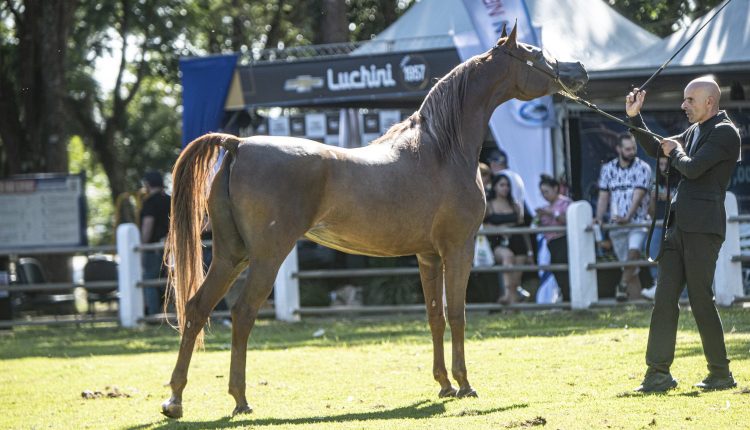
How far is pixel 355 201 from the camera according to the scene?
7730 millimetres

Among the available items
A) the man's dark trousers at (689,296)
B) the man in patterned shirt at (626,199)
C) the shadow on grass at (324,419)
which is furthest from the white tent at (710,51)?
the shadow on grass at (324,419)

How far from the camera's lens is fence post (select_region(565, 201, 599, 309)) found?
1386cm

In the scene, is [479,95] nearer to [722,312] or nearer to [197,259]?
[197,259]

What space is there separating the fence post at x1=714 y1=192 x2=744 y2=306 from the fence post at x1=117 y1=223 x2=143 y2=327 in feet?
25.2

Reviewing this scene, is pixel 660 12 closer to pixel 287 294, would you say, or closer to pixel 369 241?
pixel 287 294

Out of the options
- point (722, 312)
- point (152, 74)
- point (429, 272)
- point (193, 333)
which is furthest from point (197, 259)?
point (152, 74)

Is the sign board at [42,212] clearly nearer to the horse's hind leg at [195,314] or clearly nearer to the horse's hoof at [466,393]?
the horse's hind leg at [195,314]

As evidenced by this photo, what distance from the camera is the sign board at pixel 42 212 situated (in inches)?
683

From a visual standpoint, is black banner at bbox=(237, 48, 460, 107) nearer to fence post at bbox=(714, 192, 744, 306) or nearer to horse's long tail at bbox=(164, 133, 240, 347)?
fence post at bbox=(714, 192, 744, 306)

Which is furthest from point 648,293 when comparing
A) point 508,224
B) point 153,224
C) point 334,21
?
point 334,21

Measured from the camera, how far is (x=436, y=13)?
17.9m

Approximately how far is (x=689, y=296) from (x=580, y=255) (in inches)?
248

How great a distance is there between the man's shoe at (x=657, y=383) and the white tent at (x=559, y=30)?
338 inches

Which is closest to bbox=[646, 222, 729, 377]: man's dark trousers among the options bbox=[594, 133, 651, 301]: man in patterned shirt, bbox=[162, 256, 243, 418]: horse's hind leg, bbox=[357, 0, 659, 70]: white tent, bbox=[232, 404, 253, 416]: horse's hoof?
bbox=[232, 404, 253, 416]: horse's hoof
